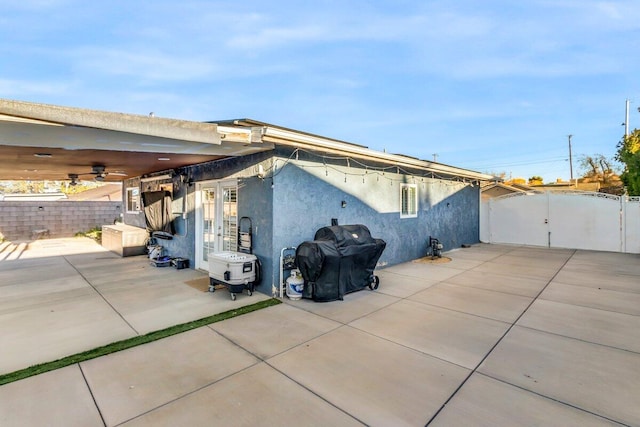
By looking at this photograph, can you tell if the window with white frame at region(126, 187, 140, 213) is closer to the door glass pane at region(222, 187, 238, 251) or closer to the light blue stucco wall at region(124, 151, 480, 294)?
the light blue stucco wall at region(124, 151, 480, 294)

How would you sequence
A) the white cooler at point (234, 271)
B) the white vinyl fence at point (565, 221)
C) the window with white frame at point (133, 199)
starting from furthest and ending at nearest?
the window with white frame at point (133, 199)
the white vinyl fence at point (565, 221)
the white cooler at point (234, 271)

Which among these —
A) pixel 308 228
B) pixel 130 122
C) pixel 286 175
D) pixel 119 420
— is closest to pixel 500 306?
pixel 308 228

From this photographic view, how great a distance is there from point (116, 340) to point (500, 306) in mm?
5471

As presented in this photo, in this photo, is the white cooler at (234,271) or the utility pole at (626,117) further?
the utility pole at (626,117)

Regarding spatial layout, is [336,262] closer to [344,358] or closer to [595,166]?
[344,358]

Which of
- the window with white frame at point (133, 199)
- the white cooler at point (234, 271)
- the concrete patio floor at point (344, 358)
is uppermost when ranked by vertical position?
the window with white frame at point (133, 199)

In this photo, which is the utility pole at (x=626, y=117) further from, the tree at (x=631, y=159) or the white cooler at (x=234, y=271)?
the white cooler at (x=234, y=271)

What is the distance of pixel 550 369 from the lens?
9.49 feet

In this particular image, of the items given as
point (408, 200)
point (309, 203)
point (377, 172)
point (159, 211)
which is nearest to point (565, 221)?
point (408, 200)

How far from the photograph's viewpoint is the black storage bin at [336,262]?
16.0 ft

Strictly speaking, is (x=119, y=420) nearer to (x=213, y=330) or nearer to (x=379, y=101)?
(x=213, y=330)

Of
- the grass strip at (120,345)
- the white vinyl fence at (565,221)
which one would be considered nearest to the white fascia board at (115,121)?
the grass strip at (120,345)

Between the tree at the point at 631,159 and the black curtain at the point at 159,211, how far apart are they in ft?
54.5

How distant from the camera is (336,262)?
4980mm
